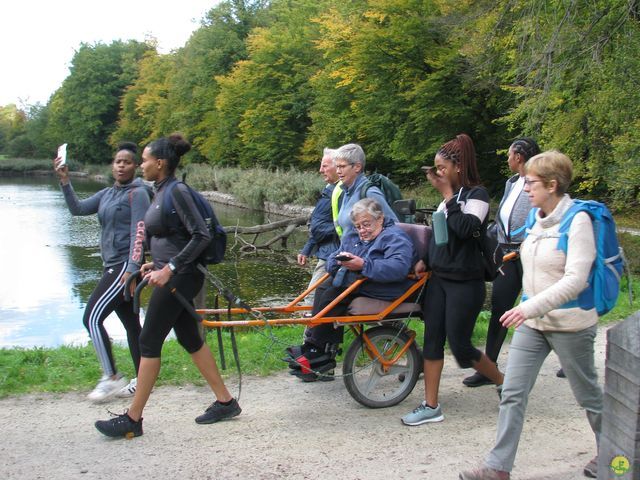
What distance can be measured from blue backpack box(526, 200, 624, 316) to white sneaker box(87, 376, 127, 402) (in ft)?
11.2

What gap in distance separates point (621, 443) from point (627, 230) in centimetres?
1823

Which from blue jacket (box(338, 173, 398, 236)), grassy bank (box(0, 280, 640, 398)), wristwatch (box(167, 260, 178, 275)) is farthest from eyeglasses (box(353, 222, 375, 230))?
wristwatch (box(167, 260, 178, 275))

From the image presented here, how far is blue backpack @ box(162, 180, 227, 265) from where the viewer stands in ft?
14.7

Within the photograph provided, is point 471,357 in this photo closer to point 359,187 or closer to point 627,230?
point 359,187

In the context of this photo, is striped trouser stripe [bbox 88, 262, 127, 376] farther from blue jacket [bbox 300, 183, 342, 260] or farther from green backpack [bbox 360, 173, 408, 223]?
green backpack [bbox 360, 173, 408, 223]

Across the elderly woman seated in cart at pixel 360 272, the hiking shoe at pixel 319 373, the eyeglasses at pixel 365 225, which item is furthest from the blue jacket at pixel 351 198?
the hiking shoe at pixel 319 373

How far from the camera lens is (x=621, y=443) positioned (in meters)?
3.18

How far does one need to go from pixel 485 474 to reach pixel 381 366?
1.53 m

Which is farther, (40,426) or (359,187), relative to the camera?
(359,187)

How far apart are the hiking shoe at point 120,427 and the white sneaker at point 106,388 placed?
845mm

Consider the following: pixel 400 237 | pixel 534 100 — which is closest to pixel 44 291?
pixel 534 100

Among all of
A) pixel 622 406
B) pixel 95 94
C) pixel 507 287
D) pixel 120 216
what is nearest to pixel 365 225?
pixel 507 287

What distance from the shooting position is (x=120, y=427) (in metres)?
4.38

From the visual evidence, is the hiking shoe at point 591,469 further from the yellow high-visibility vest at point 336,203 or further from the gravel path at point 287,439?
the yellow high-visibility vest at point 336,203
